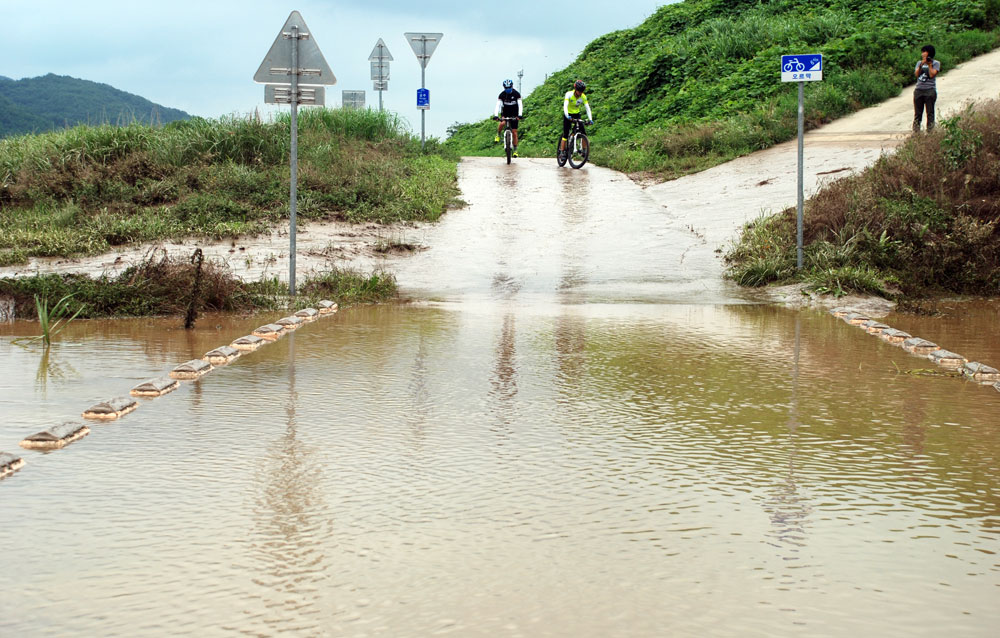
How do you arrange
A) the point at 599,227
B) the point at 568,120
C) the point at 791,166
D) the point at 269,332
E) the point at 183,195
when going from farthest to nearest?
the point at 568,120, the point at 791,166, the point at 183,195, the point at 599,227, the point at 269,332

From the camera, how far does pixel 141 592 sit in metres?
3.51

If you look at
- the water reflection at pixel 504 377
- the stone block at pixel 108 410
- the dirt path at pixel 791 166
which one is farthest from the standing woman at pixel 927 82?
the stone block at pixel 108 410

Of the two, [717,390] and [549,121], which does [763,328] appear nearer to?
[717,390]

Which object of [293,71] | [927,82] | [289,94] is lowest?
[289,94]

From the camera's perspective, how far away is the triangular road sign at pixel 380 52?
33.4 m

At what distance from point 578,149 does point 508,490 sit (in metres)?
21.2

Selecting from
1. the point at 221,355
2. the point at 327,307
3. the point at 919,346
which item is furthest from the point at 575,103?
the point at 221,355

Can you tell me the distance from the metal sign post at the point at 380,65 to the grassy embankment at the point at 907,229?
68.3ft

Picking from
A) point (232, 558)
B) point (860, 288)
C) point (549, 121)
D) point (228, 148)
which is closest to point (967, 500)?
point (232, 558)

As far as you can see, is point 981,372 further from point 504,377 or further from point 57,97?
point 57,97

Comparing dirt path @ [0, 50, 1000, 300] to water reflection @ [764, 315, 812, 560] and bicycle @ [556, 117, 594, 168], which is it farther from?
water reflection @ [764, 315, 812, 560]

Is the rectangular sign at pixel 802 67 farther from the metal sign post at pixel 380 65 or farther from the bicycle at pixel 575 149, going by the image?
the metal sign post at pixel 380 65

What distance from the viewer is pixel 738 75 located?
3014 centimetres

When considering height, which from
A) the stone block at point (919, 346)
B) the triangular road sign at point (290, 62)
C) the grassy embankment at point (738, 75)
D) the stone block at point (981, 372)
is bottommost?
the stone block at point (981, 372)
